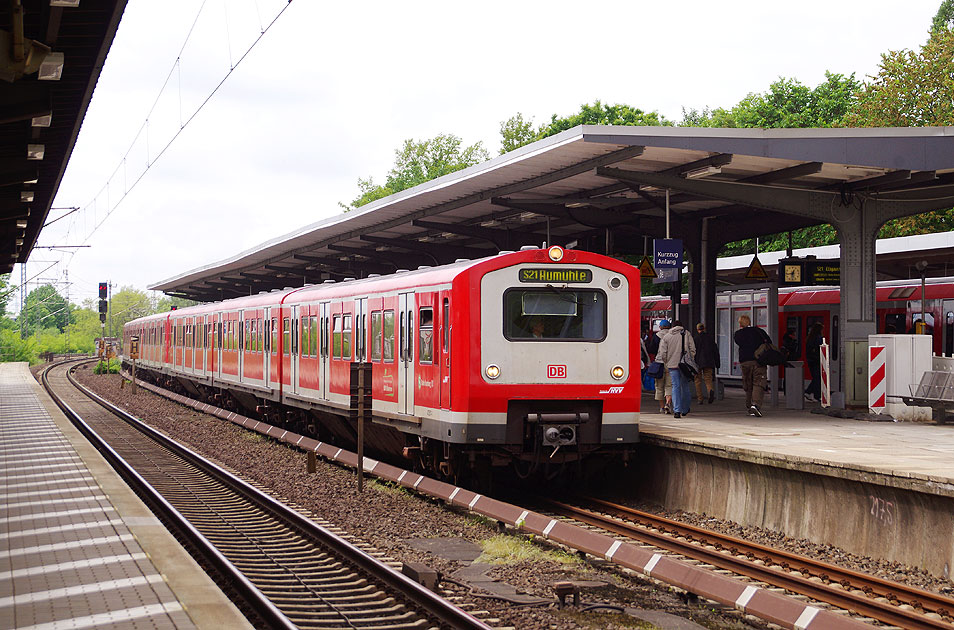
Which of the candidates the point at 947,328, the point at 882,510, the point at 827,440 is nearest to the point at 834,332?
the point at 947,328

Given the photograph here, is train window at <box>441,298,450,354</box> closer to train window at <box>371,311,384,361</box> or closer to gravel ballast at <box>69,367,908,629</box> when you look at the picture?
gravel ballast at <box>69,367,908,629</box>

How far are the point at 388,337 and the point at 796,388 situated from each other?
26.5ft

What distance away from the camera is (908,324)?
2406cm

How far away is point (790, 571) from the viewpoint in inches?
356

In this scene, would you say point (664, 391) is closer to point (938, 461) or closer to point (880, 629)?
point (938, 461)

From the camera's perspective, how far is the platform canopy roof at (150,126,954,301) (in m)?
14.9

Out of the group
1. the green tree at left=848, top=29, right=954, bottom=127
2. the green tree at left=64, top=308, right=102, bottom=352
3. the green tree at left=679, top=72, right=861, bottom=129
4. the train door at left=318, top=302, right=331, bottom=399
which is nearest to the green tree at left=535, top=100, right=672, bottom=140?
the green tree at left=679, top=72, right=861, bottom=129

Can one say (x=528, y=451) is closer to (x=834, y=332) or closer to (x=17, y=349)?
(x=834, y=332)

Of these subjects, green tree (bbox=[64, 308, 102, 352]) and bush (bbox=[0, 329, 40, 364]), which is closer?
bush (bbox=[0, 329, 40, 364])

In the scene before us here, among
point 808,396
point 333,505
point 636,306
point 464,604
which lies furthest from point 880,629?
point 808,396

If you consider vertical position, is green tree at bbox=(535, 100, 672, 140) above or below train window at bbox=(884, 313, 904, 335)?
above

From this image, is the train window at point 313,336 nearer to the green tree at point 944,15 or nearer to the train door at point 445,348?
the train door at point 445,348

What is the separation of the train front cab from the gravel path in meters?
1.29

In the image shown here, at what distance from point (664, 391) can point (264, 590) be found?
1088 centimetres
